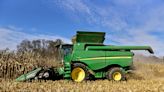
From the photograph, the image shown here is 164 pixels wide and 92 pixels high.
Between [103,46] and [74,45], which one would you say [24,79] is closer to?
[74,45]

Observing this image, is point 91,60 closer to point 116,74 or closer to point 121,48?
point 116,74

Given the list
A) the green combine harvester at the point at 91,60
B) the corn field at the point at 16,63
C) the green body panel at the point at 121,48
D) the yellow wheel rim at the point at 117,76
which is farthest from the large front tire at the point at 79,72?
the corn field at the point at 16,63

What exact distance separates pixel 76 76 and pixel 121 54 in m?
2.06

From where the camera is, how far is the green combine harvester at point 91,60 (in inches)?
586

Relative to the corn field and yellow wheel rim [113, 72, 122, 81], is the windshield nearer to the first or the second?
yellow wheel rim [113, 72, 122, 81]

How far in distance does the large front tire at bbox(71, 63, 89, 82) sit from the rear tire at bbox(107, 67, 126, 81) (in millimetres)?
987

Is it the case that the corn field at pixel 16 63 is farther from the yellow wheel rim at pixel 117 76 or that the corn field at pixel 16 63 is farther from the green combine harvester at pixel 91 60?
the yellow wheel rim at pixel 117 76

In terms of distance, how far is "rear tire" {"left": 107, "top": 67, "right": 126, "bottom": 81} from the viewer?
15.2 meters

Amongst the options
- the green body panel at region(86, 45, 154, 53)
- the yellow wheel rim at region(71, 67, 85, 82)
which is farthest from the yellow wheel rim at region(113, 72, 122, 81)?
the yellow wheel rim at region(71, 67, 85, 82)

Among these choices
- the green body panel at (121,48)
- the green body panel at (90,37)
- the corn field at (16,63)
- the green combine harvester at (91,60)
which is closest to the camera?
the green combine harvester at (91,60)

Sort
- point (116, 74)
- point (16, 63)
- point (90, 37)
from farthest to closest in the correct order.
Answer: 1. point (16, 63)
2. point (116, 74)
3. point (90, 37)

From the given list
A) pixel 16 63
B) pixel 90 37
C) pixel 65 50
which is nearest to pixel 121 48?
pixel 90 37

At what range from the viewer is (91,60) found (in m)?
15.1

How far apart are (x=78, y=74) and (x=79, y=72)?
3.6 inches
